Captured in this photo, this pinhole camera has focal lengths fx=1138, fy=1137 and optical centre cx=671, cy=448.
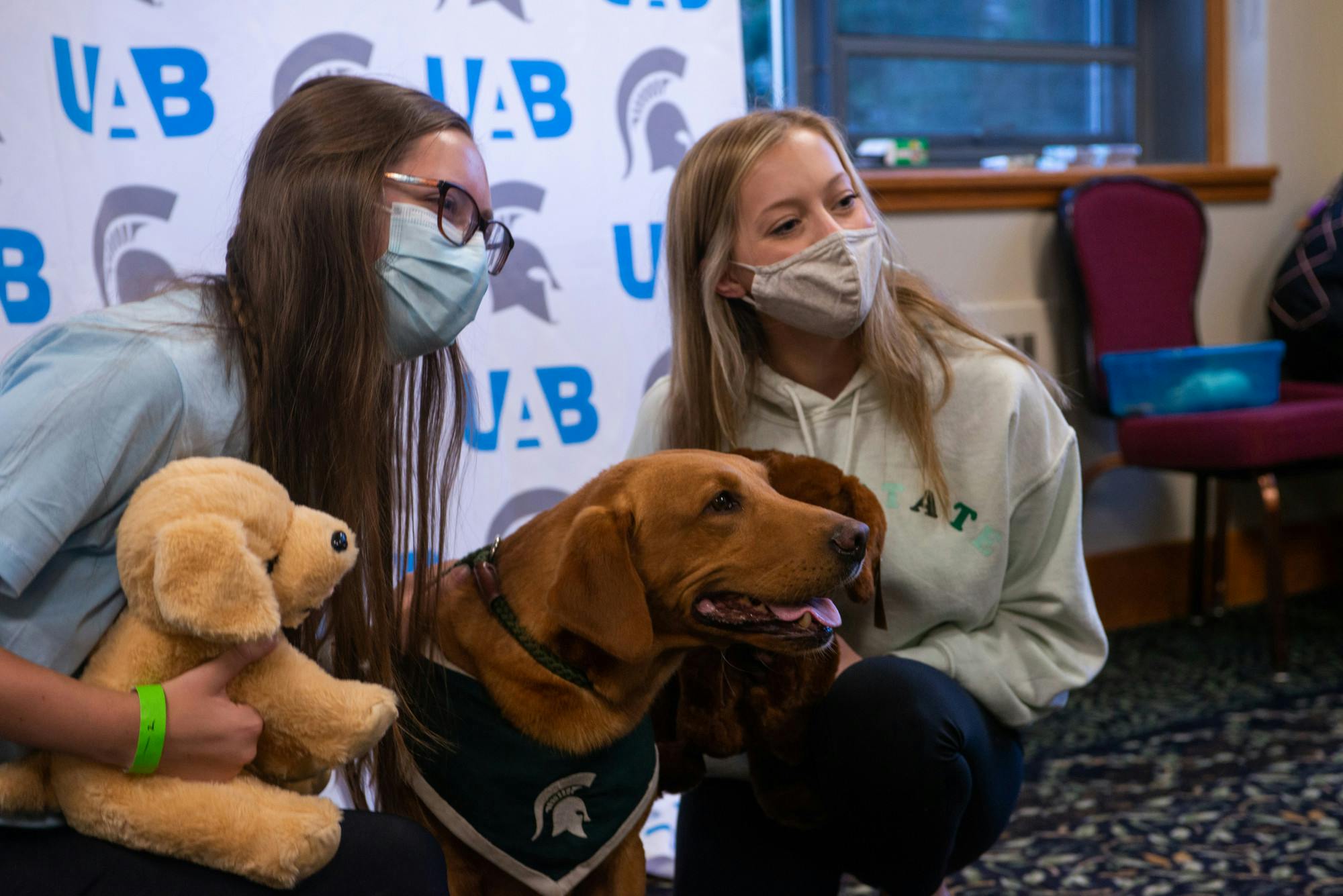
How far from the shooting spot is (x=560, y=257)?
2223 millimetres

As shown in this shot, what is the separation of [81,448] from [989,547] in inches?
44.2

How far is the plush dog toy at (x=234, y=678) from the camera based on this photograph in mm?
962

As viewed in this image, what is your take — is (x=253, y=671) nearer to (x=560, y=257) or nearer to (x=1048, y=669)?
(x=1048, y=669)

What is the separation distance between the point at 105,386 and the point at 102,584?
182mm

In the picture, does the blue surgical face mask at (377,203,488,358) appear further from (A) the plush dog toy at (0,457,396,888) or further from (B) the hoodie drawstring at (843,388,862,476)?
(B) the hoodie drawstring at (843,388,862,476)

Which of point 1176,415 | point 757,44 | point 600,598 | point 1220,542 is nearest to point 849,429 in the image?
point 600,598

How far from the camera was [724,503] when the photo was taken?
1299 millimetres

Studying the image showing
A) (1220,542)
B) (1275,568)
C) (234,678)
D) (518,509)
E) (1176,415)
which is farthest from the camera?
(1220,542)

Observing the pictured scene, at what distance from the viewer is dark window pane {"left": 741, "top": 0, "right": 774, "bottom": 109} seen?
354 centimetres

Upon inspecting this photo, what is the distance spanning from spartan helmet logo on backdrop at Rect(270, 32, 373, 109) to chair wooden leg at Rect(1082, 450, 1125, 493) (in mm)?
2386

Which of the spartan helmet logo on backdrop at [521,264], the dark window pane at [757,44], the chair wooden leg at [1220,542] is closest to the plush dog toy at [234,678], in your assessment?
the spartan helmet logo on backdrop at [521,264]

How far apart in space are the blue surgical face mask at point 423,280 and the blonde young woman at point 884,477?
1.50 ft

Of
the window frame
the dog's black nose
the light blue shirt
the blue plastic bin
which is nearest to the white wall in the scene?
the window frame

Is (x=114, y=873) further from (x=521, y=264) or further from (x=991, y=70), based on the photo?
(x=991, y=70)
